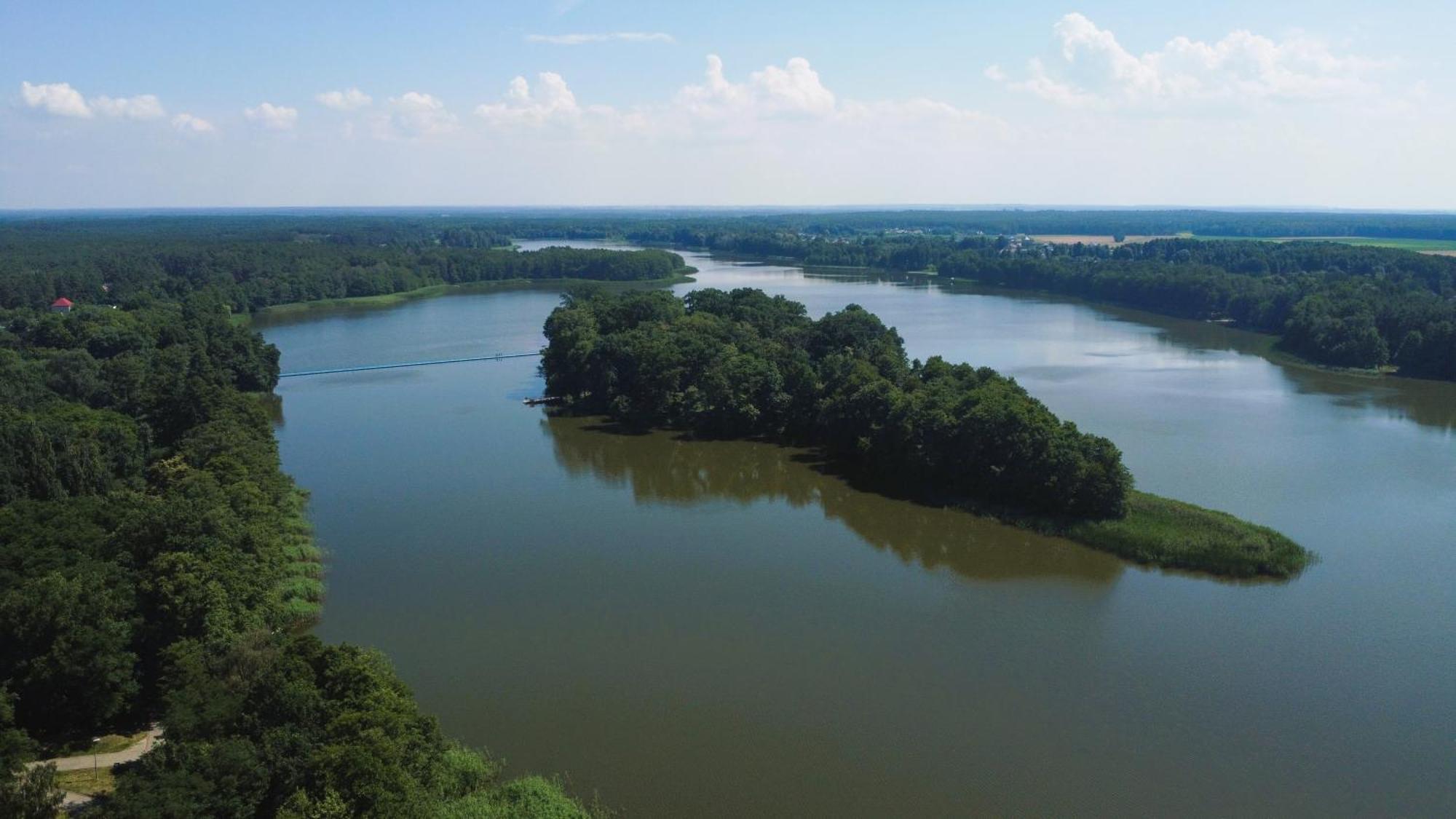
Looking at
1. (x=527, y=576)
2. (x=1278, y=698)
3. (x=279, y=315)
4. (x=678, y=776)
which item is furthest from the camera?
(x=279, y=315)

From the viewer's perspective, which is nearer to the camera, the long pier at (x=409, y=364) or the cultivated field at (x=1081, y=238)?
the long pier at (x=409, y=364)

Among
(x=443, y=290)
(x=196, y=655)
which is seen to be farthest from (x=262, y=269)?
(x=196, y=655)

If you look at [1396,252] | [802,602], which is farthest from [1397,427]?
[1396,252]

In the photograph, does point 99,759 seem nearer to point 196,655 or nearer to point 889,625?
point 196,655

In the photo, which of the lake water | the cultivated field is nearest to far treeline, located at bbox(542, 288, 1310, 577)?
the lake water

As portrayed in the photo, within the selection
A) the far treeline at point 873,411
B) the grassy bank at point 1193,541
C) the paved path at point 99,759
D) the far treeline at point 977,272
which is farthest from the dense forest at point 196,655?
the far treeline at point 977,272

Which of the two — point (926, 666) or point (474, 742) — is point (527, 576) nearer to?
point (474, 742)

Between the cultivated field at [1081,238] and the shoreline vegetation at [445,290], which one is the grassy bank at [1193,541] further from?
the cultivated field at [1081,238]
